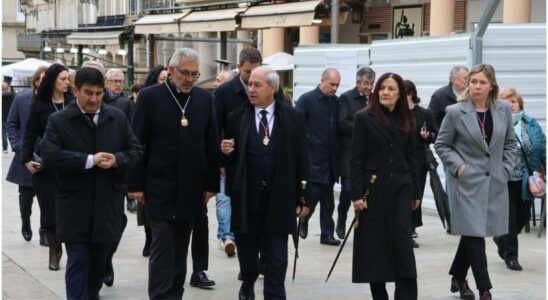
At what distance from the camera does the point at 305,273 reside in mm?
10203

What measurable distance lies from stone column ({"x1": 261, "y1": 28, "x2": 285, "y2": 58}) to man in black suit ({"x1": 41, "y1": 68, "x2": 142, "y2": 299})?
27.6 metres

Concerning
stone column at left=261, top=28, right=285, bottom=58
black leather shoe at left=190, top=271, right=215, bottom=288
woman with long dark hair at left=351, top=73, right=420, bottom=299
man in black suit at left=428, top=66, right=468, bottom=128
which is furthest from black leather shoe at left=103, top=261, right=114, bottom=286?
stone column at left=261, top=28, right=285, bottom=58

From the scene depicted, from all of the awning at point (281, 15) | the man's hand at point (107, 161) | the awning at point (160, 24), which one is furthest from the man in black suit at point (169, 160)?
the awning at point (160, 24)

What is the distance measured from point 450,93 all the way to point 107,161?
226 inches

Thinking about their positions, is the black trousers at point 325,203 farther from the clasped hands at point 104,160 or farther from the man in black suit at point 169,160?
the clasped hands at point 104,160

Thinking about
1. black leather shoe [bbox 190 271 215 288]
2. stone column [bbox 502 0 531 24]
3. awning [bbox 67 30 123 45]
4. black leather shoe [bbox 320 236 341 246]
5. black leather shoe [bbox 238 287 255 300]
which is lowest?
black leather shoe [bbox 320 236 341 246]

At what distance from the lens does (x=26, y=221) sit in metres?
12.2

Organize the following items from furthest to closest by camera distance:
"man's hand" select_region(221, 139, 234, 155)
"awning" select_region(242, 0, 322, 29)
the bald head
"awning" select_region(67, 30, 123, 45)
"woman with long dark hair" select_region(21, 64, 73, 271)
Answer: "awning" select_region(67, 30, 123, 45) < "awning" select_region(242, 0, 322, 29) < the bald head < "woman with long dark hair" select_region(21, 64, 73, 271) < "man's hand" select_region(221, 139, 234, 155)

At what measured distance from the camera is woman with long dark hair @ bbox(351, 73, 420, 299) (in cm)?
779

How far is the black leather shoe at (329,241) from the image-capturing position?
39.6 feet

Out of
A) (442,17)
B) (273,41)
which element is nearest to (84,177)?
(442,17)

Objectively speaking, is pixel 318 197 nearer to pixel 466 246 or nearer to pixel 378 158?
pixel 466 246

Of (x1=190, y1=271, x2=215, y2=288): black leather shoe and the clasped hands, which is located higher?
the clasped hands

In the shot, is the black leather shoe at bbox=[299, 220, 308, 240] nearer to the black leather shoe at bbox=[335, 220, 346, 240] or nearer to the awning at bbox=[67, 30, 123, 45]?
the black leather shoe at bbox=[335, 220, 346, 240]
